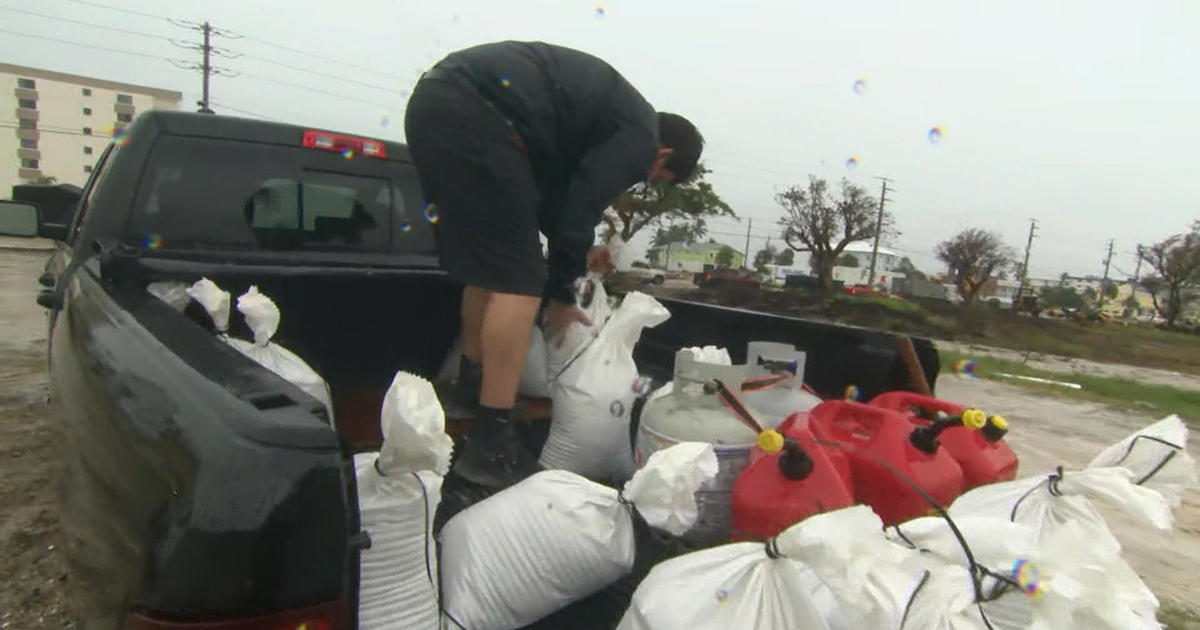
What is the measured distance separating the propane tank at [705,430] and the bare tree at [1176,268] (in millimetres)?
42970

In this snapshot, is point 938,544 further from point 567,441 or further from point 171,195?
point 171,195

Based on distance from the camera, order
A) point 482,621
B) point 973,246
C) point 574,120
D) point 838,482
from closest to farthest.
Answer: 1. point 482,621
2. point 838,482
3. point 574,120
4. point 973,246

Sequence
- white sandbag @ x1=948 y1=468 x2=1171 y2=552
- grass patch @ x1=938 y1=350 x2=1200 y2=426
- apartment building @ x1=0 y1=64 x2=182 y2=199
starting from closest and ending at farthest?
white sandbag @ x1=948 y1=468 x2=1171 y2=552 < grass patch @ x1=938 y1=350 x2=1200 y2=426 < apartment building @ x1=0 y1=64 x2=182 y2=199

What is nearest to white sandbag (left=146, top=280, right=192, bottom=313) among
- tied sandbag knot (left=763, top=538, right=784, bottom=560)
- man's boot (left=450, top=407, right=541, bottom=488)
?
man's boot (left=450, top=407, right=541, bottom=488)

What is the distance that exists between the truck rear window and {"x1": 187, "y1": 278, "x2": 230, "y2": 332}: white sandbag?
0.64 metres

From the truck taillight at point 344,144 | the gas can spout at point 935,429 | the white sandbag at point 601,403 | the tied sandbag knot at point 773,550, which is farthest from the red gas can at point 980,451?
the truck taillight at point 344,144

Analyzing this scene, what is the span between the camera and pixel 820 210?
130ft

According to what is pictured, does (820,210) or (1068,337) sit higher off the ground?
(820,210)

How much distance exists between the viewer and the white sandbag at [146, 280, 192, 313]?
194cm

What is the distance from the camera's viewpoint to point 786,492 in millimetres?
1390

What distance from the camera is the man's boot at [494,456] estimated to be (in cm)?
175

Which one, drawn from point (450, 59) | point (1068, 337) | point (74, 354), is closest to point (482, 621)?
point (74, 354)

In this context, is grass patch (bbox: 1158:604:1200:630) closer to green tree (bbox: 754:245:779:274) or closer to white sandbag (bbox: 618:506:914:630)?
white sandbag (bbox: 618:506:914:630)

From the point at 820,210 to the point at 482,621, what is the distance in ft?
134
